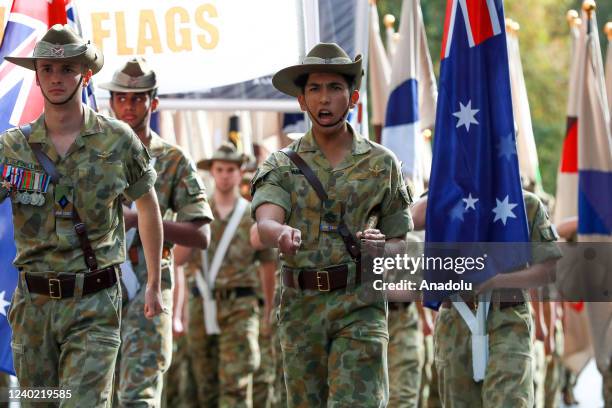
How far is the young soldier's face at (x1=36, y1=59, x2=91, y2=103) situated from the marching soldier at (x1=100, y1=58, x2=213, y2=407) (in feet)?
5.99

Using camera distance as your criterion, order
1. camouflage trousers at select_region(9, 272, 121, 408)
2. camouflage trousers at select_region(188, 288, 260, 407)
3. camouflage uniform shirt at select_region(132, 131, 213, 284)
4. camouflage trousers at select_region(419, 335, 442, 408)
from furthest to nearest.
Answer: camouflage trousers at select_region(419, 335, 442, 408) < camouflage trousers at select_region(188, 288, 260, 407) < camouflage uniform shirt at select_region(132, 131, 213, 284) < camouflage trousers at select_region(9, 272, 121, 408)

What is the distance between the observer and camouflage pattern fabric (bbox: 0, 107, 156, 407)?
324 inches

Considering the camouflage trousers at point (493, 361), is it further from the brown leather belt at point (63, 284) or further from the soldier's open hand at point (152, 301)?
the brown leather belt at point (63, 284)

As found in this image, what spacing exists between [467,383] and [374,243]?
2217mm

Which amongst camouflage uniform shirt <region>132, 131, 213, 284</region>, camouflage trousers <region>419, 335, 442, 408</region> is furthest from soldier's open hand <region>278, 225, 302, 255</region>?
camouflage trousers <region>419, 335, 442, 408</region>

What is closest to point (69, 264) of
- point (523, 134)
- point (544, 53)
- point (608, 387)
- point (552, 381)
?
point (608, 387)

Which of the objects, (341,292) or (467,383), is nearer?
(341,292)

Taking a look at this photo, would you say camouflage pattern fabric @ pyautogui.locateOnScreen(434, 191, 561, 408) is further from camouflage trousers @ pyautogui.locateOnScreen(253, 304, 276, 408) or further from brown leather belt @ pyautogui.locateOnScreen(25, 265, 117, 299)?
camouflage trousers @ pyautogui.locateOnScreen(253, 304, 276, 408)

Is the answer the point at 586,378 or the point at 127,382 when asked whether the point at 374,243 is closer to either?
the point at 127,382

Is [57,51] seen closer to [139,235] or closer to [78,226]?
[78,226]

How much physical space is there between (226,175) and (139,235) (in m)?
5.16

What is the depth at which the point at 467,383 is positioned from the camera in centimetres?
1024

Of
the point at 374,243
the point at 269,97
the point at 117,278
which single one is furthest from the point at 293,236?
the point at 269,97

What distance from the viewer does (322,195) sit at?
8766mm
